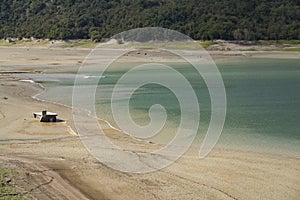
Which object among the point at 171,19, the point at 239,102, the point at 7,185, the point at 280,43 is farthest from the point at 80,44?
the point at 7,185

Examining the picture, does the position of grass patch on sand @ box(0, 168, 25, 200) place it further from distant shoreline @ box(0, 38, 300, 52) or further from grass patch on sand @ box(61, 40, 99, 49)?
grass patch on sand @ box(61, 40, 99, 49)

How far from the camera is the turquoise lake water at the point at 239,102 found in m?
25.2

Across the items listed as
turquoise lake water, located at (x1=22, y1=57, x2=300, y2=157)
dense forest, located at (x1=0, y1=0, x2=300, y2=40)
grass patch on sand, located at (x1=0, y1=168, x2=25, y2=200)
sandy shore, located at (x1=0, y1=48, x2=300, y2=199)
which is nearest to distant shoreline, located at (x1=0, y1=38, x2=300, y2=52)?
dense forest, located at (x1=0, y1=0, x2=300, y2=40)

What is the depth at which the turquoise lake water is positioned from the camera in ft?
82.7

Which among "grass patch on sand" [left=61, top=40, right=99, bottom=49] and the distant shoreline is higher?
the distant shoreline

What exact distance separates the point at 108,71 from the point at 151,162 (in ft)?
160

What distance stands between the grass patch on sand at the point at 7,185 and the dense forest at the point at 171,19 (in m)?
96.5

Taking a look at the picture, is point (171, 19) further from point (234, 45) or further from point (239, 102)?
point (239, 102)

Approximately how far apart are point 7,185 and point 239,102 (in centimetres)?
2578

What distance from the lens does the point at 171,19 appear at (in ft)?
417

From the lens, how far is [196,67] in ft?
242

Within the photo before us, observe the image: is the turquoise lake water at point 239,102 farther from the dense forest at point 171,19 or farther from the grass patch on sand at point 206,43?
the dense forest at point 171,19

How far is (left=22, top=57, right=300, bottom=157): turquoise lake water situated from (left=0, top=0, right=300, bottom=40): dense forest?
46.5 m

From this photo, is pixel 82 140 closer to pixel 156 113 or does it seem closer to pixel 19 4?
pixel 156 113
